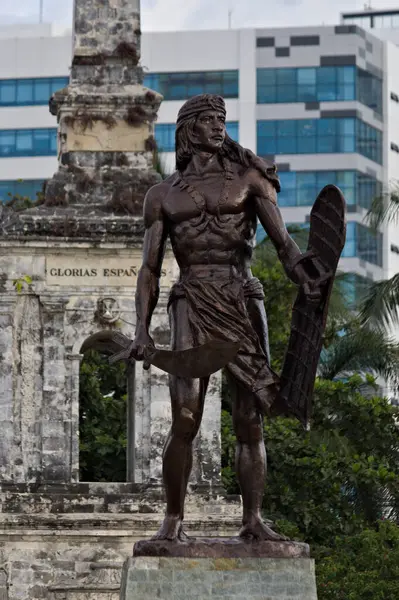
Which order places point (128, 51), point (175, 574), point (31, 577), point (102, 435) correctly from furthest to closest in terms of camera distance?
point (102, 435) < point (128, 51) < point (31, 577) < point (175, 574)

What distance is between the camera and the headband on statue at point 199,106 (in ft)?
61.8

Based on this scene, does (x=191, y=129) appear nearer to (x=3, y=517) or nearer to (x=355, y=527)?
(x=3, y=517)

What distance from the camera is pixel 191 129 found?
62.0 ft

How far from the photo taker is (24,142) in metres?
94.8

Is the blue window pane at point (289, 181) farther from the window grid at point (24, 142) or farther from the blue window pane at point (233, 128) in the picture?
the window grid at point (24, 142)

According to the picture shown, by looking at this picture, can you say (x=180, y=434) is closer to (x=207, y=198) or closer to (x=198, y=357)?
(x=198, y=357)

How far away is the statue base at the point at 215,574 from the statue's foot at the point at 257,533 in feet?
0.67

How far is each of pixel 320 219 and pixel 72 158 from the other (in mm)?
23420

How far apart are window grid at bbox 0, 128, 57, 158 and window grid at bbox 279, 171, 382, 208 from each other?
9.14 metres

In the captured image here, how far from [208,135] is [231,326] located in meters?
1.51

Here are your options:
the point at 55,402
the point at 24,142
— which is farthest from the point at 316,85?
the point at 55,402

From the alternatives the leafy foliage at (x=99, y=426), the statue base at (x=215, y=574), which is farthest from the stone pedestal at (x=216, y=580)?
the leafy foliage at (x=99, y=426)

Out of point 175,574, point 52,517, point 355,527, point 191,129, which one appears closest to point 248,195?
point 191,129

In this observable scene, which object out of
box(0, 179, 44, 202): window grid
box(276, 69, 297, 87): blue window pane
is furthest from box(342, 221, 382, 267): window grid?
box(0, 179, 44, 202): window grid
